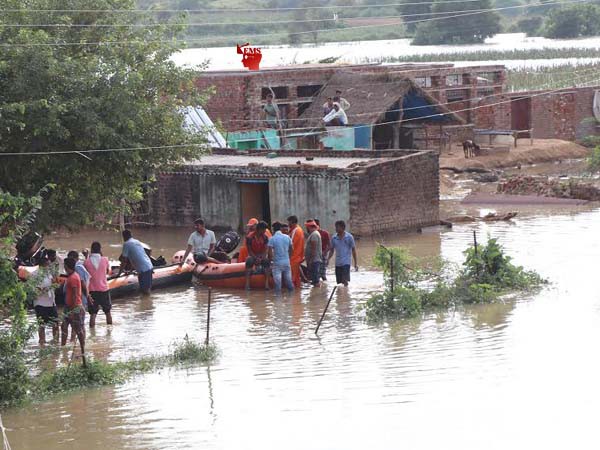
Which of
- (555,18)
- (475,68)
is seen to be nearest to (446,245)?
(475,68)

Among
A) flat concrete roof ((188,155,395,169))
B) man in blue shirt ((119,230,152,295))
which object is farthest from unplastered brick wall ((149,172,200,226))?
man in blue shirt ((119,230,152,295))

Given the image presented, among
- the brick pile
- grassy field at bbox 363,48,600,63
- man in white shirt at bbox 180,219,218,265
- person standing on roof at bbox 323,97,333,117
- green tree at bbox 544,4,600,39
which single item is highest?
green tree at bbox 544,4,600,39

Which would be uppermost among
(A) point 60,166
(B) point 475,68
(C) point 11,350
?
(B) point 475,68

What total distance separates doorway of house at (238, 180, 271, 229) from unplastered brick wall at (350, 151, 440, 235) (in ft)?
9.13

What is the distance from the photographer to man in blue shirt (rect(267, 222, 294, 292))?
20953 mm

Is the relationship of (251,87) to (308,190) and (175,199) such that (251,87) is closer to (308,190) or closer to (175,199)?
(175,199)

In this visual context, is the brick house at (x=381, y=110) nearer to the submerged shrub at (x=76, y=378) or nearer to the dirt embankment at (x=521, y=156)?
the dirt embankment at (x=521, y=156)

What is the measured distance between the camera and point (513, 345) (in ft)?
56.3

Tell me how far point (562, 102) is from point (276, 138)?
53.2 feet

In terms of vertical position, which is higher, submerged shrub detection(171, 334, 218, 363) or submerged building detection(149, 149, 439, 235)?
submerged building detection(149, 149, 439, 235)

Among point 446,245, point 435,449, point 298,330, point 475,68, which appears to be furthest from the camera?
point 475,68

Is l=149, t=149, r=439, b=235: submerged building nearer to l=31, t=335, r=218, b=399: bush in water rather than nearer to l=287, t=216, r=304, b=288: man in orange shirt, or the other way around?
l=287, t=216, r=304, b=288: man in orange shirt

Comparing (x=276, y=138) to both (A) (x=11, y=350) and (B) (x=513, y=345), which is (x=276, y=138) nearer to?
(B) (x=513, y=345)

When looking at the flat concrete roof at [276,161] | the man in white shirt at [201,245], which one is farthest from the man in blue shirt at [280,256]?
the flat concrete roof at [276,161]
